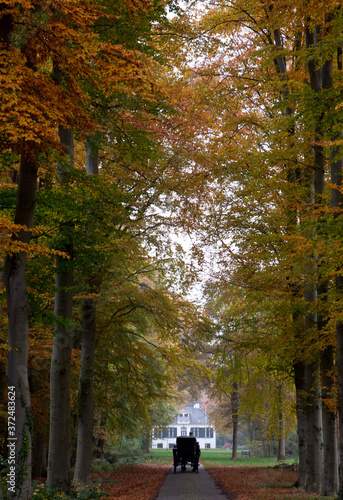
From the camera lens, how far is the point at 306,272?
11.3 meters

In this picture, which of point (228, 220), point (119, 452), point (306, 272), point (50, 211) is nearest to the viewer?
point (50, 211)

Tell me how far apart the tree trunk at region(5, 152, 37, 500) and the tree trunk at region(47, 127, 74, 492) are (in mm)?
1914

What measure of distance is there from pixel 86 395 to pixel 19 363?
821 centimetres

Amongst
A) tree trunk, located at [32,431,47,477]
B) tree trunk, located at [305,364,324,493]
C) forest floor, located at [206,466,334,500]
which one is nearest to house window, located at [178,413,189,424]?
forest floor, located at [206,466,334,500]

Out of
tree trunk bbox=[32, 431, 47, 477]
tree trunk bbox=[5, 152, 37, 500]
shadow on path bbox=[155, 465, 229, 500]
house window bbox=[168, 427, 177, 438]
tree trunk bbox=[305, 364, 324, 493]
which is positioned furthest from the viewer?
house window bbox=[168, 427, 177, 438]

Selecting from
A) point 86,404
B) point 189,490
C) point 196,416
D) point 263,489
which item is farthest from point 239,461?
point 196,416

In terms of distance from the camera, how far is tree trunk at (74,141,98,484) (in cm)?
1531

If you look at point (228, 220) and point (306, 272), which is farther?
point (228, 220)

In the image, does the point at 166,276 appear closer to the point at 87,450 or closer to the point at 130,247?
the point at 130,247

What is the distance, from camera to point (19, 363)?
8086mm

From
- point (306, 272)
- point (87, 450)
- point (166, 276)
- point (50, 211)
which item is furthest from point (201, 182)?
point (87, 450)

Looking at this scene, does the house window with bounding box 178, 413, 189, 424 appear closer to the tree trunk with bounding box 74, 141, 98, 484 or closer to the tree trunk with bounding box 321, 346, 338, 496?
the tree trunk with bounding box 74, 141, 98, 484

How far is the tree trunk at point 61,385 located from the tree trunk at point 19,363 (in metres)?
1.91

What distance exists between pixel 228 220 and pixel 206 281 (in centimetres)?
266
